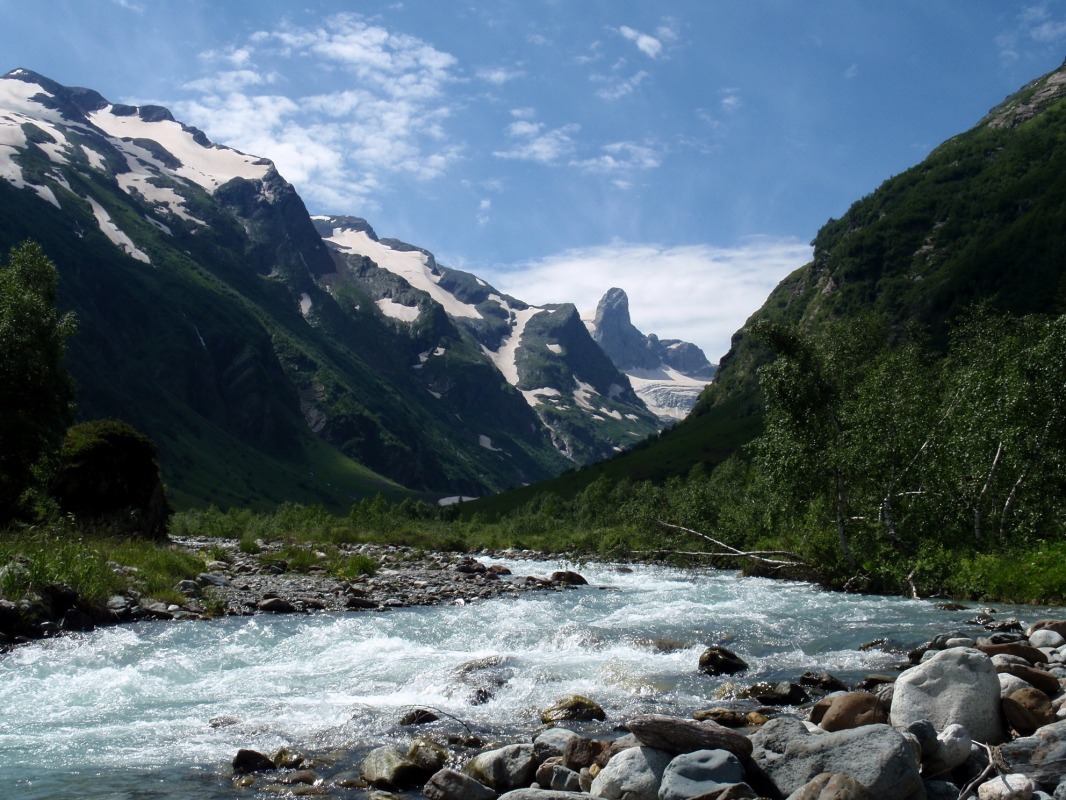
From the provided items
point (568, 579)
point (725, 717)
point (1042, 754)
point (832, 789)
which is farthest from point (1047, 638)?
point (568, 579)

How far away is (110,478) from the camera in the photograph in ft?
144

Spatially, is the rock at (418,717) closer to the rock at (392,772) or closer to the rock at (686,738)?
the rock at (392,772)

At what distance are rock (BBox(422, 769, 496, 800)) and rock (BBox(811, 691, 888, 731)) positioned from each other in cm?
479

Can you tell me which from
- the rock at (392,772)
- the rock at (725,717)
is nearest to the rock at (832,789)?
the rock at (725,717)

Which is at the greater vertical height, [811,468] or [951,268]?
[951,268]

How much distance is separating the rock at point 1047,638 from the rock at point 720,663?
241 inches

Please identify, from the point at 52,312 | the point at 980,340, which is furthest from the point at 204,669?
the point at 980,340

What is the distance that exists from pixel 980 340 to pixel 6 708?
171 feet

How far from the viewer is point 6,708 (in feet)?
46.2

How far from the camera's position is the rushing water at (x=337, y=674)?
12.0m

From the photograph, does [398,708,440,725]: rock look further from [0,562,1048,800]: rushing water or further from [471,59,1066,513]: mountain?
[471,59,1066,513]: mountain

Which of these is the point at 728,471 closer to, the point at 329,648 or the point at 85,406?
the point at 329,648

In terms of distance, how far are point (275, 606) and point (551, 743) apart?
1837 centimetres

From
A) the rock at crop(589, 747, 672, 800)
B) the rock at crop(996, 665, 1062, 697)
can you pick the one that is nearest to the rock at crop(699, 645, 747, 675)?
the rock at crop(996, 665, 1062, 697)
